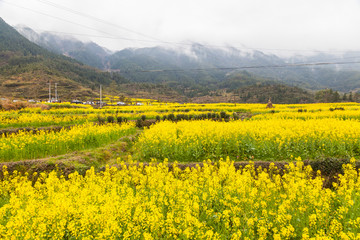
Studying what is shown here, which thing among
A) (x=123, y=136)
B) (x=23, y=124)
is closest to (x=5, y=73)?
(x=23, y=124)

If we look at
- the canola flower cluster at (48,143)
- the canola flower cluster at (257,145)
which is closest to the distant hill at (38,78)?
the canola flower cluster at (48,143)

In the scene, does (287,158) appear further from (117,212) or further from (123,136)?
(123,136)

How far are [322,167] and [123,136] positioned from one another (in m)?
12.9

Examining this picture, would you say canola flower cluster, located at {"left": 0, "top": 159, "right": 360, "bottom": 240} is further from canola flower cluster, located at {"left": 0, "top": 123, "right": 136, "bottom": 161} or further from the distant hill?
the distant hill

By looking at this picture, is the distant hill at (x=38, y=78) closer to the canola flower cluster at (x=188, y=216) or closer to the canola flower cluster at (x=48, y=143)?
the canola flower cluster at (x=48, y=143)

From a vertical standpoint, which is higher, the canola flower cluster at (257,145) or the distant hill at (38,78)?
the distant hill at (38,78)

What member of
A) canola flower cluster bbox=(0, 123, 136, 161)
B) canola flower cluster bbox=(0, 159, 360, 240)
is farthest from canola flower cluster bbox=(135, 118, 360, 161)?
canola flower cluster bbox=(0, 159, 360, 240)

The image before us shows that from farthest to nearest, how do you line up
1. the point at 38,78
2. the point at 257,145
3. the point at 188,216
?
the point at 38,78, the point at 257,145, the point at 188,216

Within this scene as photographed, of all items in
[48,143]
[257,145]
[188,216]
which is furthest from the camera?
[48,143]

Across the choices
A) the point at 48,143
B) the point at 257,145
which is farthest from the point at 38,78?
the point at 257,145

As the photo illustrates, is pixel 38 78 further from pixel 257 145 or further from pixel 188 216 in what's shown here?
pixel 188 216

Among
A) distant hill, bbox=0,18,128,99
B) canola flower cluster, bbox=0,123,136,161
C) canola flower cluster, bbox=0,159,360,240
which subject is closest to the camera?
canola flower cluster, bbox=0,159,360,240

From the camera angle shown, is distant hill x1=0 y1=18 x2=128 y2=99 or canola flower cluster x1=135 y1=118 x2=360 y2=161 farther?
distant hill x1=0 y1=18 x2=128 y2=99

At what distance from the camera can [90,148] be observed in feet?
43.8
